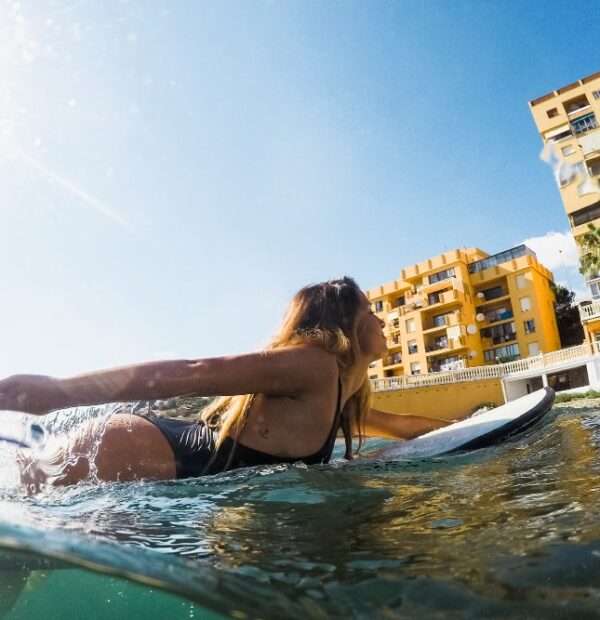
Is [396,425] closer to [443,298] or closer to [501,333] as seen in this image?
[443,298]

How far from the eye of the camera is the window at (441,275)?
127ft

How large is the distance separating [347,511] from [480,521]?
400mm

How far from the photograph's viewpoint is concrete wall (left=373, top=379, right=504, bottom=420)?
74.1 ft

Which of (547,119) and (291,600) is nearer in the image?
(291,600)

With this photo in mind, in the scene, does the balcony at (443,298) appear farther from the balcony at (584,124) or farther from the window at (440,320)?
the balcony at (584,124)

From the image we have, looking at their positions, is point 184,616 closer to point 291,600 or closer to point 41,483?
point 291,600

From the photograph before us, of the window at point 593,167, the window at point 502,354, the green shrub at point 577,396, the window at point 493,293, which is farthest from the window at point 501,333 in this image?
the green shrub at point 577,396

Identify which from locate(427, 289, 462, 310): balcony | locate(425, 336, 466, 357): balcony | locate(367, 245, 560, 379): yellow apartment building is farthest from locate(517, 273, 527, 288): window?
locate(425, 336, 466, 357): balcony

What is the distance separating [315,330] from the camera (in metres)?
2.14

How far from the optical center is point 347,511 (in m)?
1.40

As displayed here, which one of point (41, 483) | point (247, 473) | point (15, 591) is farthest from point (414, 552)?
point (41, 483)

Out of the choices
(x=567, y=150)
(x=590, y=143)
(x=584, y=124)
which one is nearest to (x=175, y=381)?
(x=590, y=143)

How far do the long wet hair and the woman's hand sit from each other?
0.76 metres

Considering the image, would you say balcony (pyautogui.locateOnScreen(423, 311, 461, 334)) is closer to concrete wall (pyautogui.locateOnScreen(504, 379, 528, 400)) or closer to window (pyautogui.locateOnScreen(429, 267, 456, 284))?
window (pyautogui.locateOnScreen(429, 267, 456, 284))
